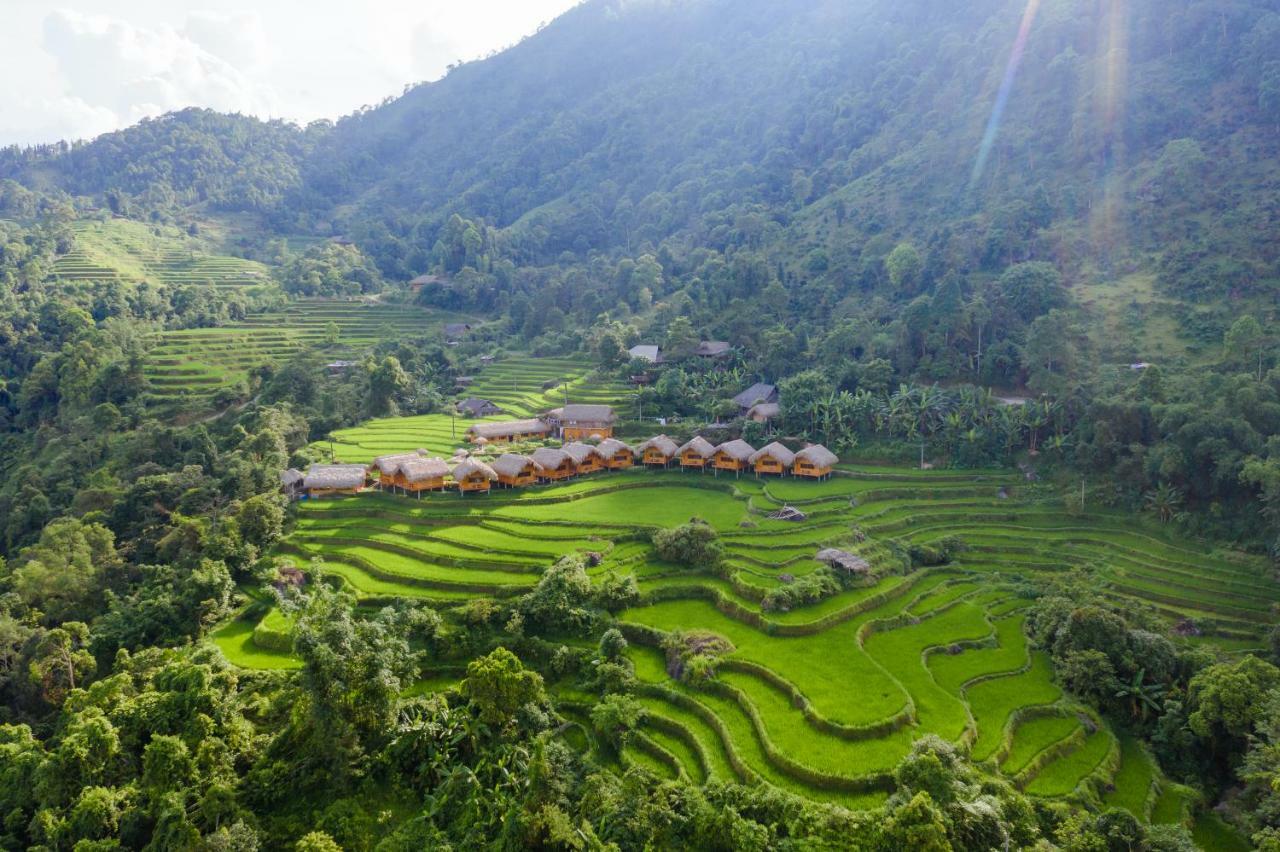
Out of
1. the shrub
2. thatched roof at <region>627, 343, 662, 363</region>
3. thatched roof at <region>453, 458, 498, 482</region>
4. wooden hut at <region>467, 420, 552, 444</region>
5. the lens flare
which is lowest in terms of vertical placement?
the shrub

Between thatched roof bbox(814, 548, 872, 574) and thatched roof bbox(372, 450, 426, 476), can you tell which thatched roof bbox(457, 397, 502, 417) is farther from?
thatched roof bbox(814, 548, 872, 574)

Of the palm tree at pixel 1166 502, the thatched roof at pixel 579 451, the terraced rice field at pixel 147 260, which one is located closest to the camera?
the palm tree at pixel 1166 502

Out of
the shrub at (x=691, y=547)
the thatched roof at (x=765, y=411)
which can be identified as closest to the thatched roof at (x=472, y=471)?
the shrub at (x=691, y=547)

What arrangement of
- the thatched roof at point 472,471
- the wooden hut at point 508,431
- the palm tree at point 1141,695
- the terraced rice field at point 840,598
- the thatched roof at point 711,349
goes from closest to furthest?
1. the terraced rice field at point 840,598
2. the palm tree at point 1141,695
3. the thatched roof at point 472,471
4. the wooden hut at point 508,431
5. the thatched roof at point 711,349

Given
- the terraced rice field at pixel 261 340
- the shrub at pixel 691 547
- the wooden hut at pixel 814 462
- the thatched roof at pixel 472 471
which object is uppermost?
the terraced rice field at pixel 261 340

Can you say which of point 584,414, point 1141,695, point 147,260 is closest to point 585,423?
point 584,414

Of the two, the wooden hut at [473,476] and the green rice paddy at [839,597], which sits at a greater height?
the wooden hut at [473,476]

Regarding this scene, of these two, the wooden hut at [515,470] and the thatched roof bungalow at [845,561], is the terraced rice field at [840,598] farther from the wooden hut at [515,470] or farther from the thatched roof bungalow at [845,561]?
the wooden hut at [515,470]

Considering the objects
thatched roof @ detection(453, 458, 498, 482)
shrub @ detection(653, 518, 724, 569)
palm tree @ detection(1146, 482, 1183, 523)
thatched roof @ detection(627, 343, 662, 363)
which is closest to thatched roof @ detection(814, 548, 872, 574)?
Result: shrub @ detection(653, 518, 724, 569)
